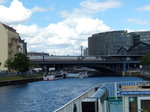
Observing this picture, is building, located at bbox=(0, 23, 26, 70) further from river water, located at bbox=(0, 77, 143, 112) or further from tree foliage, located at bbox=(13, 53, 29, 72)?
river water, located at bbox=(0, 77, 143, 112)

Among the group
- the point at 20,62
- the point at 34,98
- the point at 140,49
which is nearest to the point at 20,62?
the point at 20,62

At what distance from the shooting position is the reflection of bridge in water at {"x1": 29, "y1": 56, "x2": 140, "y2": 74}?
139250 mm

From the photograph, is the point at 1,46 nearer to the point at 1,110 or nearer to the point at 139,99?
the point at 1,110

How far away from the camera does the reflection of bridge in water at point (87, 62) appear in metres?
139

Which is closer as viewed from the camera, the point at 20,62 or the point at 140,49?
the point at 20,62

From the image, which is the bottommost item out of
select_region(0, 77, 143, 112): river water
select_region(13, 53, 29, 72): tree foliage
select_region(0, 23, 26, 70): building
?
select_region(0, 77, 143, 112): river water

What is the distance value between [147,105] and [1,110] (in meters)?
26.5

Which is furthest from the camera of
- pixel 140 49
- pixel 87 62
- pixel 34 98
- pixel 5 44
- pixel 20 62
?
pixel 140 49

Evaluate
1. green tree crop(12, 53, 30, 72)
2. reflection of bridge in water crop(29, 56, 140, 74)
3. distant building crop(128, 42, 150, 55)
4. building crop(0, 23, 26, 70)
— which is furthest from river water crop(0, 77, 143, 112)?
distant building crop(128, 42, 150, 55)

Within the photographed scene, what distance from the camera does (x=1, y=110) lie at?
35.8 m

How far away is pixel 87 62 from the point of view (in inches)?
5522

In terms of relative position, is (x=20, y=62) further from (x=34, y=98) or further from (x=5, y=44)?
(x=34, y=98)

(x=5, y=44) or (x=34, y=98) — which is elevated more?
(x=5, y=44)

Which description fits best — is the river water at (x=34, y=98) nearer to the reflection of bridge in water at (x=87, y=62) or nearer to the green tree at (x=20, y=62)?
the green tree at (x=20, y=62)
